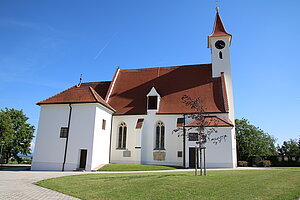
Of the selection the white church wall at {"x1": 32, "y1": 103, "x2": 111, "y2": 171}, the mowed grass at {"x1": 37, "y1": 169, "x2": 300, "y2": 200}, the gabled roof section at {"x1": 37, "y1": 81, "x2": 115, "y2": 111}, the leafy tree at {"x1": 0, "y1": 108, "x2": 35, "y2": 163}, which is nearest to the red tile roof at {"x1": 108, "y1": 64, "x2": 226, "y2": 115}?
the gabled roof section at {"x1": 37, "y1": 81, "x2": 115, "y2": 111}

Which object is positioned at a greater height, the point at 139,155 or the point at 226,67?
the point at 226,67

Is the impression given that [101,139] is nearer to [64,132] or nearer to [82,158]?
[82,158]

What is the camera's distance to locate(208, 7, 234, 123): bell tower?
27.5 meters

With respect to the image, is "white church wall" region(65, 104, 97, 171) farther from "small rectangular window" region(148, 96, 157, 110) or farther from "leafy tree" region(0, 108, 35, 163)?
"leafy tree" region(0, 108, 35, 163)

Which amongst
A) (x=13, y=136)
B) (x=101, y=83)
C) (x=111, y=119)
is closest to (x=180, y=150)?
(x=111, y=119)

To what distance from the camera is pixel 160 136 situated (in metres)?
24.8

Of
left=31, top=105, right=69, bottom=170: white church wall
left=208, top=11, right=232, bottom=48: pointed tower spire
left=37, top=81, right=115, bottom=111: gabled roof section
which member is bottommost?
left=31, top=105, right=69, bottom=170: white church wall

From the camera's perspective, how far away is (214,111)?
77.4 feet

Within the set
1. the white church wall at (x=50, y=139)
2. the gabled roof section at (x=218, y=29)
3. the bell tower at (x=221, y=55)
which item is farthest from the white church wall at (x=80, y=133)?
the gabled roof section at (x=218, y=29)

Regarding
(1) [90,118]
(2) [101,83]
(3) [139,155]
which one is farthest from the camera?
(2) [101,83]

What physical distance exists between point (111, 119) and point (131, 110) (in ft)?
8.26

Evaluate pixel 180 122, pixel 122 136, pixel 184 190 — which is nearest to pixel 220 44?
pixel 180 122

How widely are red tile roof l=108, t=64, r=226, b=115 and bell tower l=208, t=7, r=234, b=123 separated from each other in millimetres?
998

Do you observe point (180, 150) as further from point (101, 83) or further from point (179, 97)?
point (101, 83)
